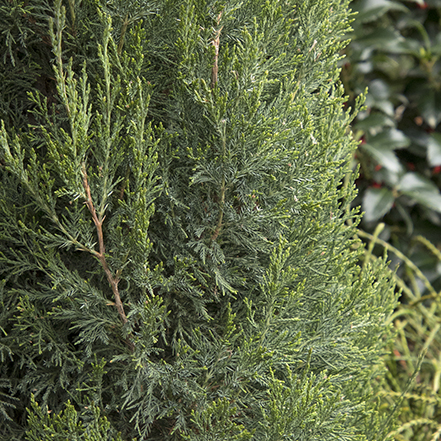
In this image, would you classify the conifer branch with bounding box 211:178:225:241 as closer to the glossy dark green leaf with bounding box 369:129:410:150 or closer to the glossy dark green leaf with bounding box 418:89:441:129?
the glossy dark green leaf with bounding box 369:129:410:150

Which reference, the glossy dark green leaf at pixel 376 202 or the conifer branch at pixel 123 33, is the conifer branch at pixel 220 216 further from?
the glossy dark green leaf at pixel 376 202

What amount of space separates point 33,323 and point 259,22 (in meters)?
0.92

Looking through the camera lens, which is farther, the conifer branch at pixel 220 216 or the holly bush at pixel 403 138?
the holly bush at pixel 403 138

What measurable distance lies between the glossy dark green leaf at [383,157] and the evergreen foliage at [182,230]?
51.4 inches

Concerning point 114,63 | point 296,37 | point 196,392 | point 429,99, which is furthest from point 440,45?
point 196,392

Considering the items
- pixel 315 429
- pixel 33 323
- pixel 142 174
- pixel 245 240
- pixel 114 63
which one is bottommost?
pixel 315 429

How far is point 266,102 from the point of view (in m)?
1.22

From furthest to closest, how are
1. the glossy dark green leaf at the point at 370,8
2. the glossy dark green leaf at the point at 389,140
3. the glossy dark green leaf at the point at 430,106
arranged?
the glossy dark green leaf at the point at 430,106, the glossy dark green leaf at the point at 389,140, the glossy dark green leaf at the point at 370,8

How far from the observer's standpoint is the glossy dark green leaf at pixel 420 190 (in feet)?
8.50

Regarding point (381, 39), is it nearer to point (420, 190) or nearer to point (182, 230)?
point (420, 190)

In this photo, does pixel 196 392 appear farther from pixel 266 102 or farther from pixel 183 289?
pixel 266 102

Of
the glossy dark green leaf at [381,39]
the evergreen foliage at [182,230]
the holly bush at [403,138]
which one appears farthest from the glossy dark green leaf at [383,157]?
the evergreen foliage at [182,230]

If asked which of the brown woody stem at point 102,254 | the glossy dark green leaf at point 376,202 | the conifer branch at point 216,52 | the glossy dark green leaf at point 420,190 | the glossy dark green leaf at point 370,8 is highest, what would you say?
the conifer branch at point 216,52

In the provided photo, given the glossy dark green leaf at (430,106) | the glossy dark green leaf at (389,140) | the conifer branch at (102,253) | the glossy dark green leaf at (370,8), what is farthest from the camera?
Result: the glossy dark green leaf at (430,106)
